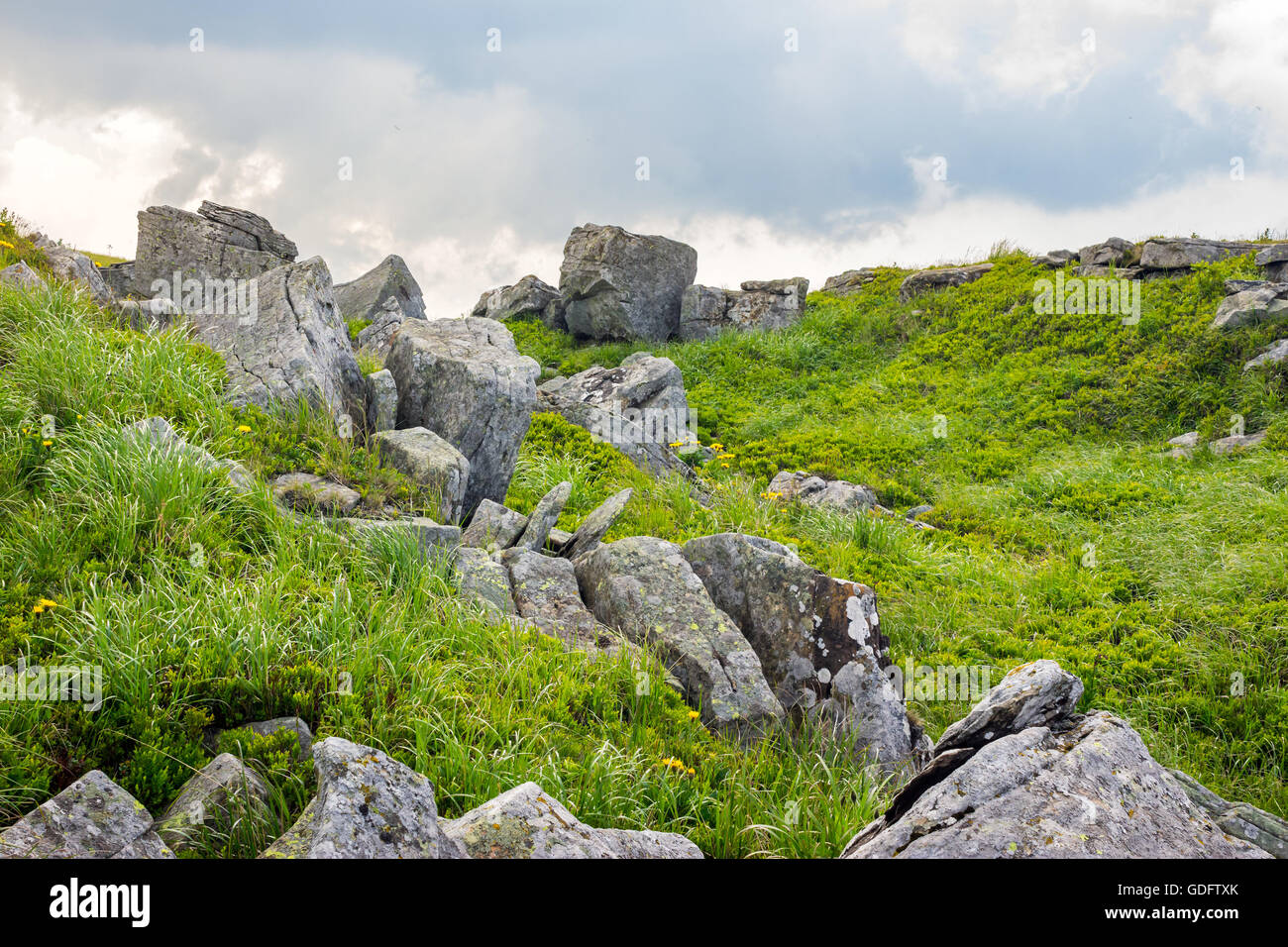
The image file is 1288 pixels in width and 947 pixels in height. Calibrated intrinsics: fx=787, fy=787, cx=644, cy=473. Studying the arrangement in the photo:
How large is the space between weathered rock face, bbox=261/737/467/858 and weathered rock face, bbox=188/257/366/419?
6691 mm

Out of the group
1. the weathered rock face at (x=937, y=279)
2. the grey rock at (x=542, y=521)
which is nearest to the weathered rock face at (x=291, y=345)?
the grey rock at (x=542, y=521)

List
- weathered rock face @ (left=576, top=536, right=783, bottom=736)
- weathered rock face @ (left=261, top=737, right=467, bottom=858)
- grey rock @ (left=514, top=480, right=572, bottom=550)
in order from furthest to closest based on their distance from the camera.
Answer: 1. grey rock @ (left=514, top=480, right=572, bottom=550)
2. weathered rock face @ (left=576, top=536, right=783, bottom=736)
3. weathered rock face @ (left=261, top=737, right=467, bottom=858)

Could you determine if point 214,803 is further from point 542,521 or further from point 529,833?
point 542,521

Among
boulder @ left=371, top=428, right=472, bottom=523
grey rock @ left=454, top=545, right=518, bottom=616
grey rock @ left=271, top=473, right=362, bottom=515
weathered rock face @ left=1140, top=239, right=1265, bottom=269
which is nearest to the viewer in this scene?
grey rock @ left=454, top=545, right=518, bottom=616

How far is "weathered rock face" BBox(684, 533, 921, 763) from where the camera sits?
646 cm

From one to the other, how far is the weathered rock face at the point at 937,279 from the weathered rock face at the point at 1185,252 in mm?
4772

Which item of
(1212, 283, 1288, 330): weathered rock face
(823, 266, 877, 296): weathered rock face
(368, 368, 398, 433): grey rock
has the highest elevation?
(823, 266, 877, 296): weathered rock face

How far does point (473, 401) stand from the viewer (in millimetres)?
10125

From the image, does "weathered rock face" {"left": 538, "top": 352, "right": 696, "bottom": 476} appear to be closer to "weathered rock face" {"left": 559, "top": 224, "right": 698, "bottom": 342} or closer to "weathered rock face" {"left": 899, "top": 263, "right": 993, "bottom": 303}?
"weathered rock face" {"left": 559, "top": 224, "right": 698, "bottom": 342}

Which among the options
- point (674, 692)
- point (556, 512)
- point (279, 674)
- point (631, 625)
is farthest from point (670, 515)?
point (279, 674)

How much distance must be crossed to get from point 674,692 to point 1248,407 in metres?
15.2

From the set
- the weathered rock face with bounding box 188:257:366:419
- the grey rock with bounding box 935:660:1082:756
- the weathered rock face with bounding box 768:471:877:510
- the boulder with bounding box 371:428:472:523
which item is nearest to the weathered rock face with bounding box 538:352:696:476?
the weathered rock face with bounding box 768:471:877:510

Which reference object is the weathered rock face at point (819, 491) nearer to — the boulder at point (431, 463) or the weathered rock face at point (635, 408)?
the weathered rock face at point (635, 408)

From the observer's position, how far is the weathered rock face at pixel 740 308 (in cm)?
2630
